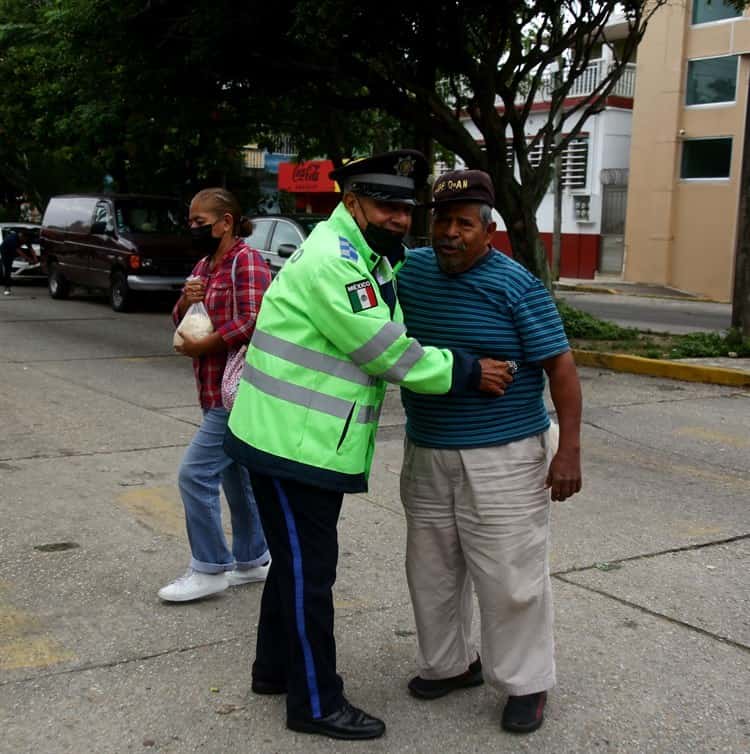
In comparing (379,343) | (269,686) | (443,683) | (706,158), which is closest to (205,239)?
(379,343)

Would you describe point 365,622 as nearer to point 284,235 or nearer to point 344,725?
point 344,725

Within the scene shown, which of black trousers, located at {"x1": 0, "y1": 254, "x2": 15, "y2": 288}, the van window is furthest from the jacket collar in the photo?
black trousers, located at {"x1": 0, "y1": 254, "x2": 15, "y2": 288}

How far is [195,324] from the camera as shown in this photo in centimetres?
439

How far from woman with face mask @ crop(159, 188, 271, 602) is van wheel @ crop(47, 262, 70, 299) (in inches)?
619

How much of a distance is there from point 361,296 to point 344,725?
1328 millimetres

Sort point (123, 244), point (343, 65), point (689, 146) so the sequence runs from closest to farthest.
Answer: point (343, 65) < point (123, 244) < point (689, 146)

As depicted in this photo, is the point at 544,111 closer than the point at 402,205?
No

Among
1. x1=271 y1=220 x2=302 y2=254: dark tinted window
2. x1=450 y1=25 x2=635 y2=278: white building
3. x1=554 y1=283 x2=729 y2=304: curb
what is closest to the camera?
x1=271 y1=220 x2=302 y2=254: dark tinted window

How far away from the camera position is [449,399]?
11.3 ft

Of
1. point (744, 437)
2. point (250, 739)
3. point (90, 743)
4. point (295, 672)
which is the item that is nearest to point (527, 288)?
point (295, 672)

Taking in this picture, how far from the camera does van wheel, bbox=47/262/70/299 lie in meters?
19.6

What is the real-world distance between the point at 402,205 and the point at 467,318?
0.40 m

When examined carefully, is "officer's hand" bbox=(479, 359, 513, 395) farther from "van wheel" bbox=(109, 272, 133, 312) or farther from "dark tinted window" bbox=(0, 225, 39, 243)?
"dark tinted window" bbox=(0, 225, 39, 243)

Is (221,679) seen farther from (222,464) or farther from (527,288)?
(527,288)
